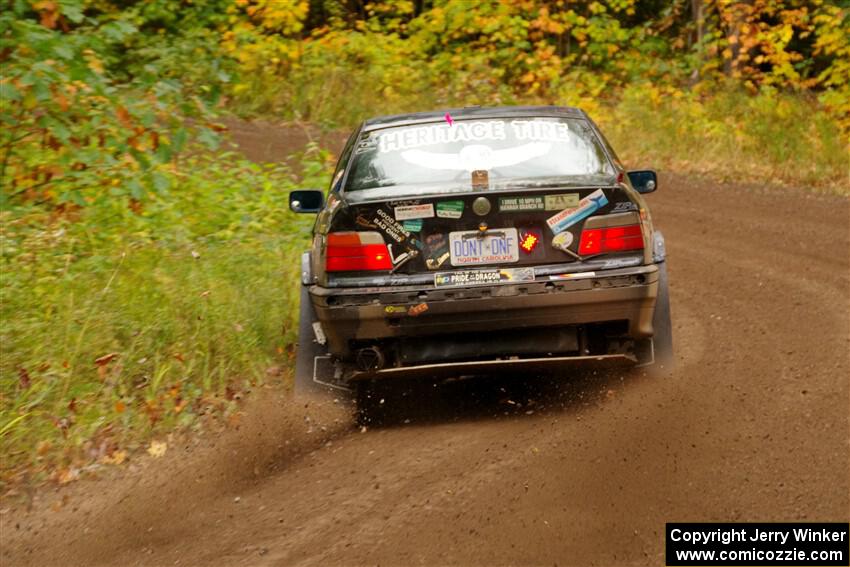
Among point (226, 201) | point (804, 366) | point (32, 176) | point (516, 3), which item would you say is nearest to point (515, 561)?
point (804, 366)

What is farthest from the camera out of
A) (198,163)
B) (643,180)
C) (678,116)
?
(678,116)

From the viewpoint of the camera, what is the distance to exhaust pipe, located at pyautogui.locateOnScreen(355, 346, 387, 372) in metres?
5.54

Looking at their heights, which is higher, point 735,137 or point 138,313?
point 735,137

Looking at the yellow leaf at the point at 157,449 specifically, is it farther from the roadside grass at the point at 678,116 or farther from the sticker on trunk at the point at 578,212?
the roadside grass at the point at 678,116

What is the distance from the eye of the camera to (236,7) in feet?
69.6

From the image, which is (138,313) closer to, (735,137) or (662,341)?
(662,341)

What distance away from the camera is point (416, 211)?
5.30 metres

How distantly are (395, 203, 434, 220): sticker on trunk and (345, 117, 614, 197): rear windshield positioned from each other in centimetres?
9

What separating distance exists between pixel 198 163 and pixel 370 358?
8183 mm

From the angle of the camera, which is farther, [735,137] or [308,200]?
[735,137]

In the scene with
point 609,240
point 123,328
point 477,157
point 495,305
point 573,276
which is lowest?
point 123,328

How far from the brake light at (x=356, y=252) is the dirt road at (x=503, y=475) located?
912 millimetres

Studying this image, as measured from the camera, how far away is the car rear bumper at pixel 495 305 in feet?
17.3

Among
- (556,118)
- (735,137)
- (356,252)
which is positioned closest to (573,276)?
(356,252)
